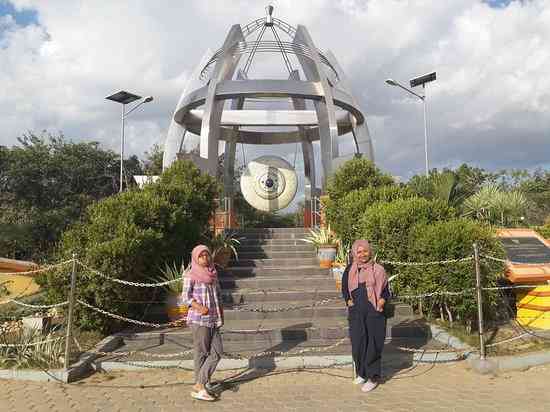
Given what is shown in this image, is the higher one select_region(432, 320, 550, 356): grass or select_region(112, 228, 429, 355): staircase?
select_region(112, 228, 429, 355): staircase

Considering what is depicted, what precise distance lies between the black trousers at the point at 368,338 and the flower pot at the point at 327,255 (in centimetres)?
464

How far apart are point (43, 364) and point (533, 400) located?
4981 mm

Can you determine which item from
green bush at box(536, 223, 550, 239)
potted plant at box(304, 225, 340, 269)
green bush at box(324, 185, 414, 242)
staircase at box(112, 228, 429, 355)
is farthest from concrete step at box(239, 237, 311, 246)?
green bush at box(536, 223, 550, 239)

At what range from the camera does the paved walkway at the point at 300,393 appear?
13.9 ft

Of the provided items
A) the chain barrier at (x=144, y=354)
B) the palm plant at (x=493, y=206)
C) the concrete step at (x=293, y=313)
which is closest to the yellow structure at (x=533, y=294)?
the concrete step at (x=293, y=313)

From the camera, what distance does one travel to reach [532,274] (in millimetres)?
7164

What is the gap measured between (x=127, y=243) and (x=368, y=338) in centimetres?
349

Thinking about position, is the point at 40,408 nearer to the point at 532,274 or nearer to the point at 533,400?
the point at 533,400

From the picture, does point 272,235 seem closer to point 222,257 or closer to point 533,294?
point 222,257

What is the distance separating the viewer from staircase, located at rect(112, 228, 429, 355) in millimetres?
6215

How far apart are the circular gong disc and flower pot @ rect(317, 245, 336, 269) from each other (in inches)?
283

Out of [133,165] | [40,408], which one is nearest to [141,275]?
[40,408]

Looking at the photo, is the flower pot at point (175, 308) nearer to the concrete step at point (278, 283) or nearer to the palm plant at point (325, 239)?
the concrete step at point (278, 283)

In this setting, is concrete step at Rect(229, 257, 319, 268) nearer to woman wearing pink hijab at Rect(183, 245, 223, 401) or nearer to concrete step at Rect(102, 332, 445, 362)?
concrete step at Rect(102, 332, 445, 362)
